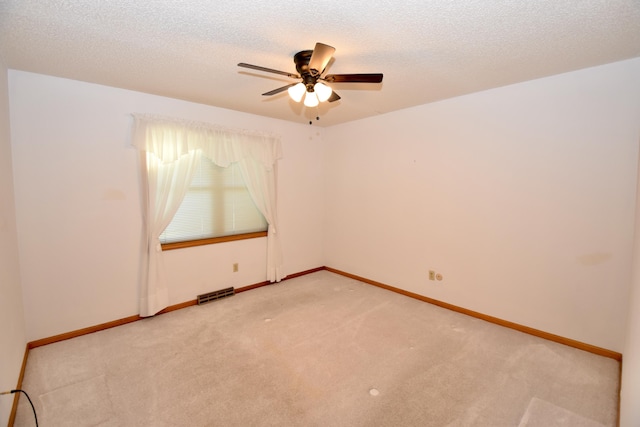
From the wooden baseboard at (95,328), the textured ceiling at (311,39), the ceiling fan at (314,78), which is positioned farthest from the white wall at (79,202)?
the ceiling fan at (314,78)

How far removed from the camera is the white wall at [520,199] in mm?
2400

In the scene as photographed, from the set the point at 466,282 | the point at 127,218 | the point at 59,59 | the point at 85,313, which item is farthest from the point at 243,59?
the point at 466,282

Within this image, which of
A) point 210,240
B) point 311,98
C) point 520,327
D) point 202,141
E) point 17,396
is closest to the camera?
point 17,396

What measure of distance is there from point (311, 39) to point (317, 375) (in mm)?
2459

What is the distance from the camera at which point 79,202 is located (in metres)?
2.78

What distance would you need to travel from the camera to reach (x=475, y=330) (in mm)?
2920

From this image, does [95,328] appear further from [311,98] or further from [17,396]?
[311,98]

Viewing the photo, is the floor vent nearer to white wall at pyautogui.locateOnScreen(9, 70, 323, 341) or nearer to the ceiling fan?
white wall at pyautogui.locateOnScreen(9, 70, 323, 341)

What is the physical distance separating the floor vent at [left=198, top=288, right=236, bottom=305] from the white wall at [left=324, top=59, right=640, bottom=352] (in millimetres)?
2043

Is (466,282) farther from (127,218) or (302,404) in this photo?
(127,218)

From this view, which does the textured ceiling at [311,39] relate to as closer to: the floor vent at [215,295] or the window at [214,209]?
the window at [214,209]

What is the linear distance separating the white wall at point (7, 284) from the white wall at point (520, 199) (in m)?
3.67

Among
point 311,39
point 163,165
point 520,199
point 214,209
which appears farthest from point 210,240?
point 520,199

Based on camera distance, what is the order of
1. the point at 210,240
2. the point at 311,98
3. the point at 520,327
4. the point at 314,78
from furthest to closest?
the point at 210,240
the point at 520,327
the point at 311,98
the point at 314,78
